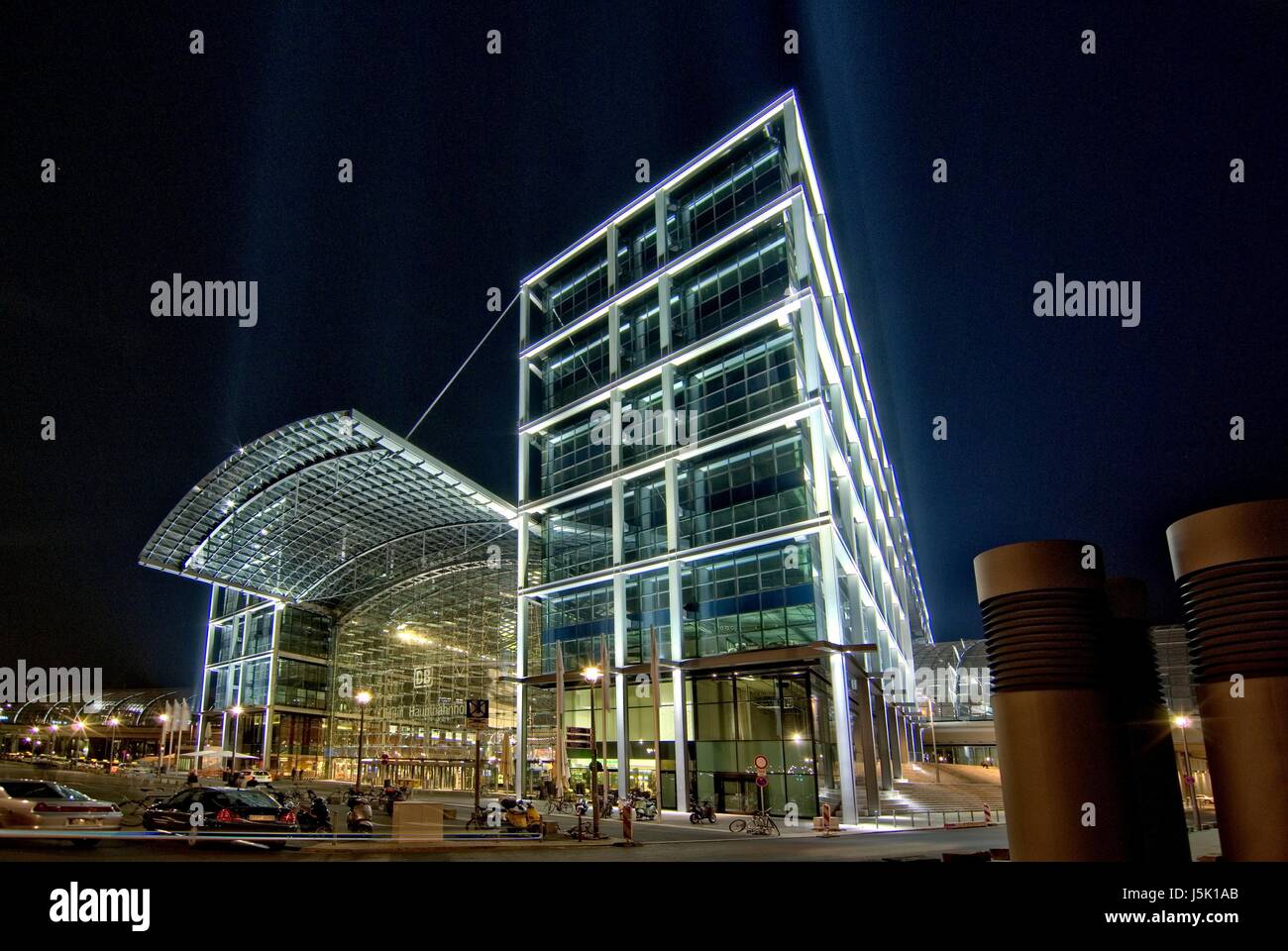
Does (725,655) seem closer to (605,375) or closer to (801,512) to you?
(801,512)

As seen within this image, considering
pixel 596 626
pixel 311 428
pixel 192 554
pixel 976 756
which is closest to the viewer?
pixel 596 626

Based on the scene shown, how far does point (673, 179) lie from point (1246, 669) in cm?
3969

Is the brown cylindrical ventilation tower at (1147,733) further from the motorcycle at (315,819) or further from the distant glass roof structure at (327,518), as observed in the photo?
the distant glass roof structure at (327,518)

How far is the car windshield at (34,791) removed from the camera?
16.5 m

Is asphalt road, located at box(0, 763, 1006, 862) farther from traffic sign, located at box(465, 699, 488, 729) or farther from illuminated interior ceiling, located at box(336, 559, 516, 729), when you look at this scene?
illuminated interior ceiling, located at box(336, 559, 516, 729)

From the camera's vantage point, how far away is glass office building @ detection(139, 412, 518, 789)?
180ft

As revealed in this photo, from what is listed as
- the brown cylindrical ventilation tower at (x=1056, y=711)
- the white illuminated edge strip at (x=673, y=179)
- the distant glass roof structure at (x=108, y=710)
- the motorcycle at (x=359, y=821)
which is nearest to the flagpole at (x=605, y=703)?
the motorcycle at (x=359, y=821)

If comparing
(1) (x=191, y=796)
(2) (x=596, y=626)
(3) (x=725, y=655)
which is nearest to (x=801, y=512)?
(3) (x=725, y=655)

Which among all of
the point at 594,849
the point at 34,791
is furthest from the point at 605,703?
the point at 34,791

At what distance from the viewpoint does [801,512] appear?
114 ft

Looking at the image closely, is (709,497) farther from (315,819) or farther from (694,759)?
(315,819)

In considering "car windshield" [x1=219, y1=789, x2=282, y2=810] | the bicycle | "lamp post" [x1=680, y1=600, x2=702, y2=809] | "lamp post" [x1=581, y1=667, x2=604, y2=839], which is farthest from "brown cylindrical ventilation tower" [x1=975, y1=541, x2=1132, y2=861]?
"lamp post" [x1=680, y1=600, x2=702, y2=809]

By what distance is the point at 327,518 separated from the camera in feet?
201
